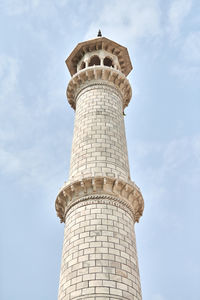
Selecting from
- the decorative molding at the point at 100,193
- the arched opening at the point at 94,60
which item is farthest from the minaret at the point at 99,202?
the arched opening at the point at 94,60

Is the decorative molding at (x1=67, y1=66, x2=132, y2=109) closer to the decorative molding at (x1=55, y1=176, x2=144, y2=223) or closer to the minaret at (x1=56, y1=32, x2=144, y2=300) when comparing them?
the minaret at (x1=56, y1=32, x2=144, y2=300)

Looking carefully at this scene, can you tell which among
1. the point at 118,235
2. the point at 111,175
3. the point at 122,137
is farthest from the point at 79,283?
the point at 122,137

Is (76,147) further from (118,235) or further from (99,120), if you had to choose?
(118,235)

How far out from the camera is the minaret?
38.2 feet

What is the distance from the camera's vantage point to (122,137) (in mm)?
16672

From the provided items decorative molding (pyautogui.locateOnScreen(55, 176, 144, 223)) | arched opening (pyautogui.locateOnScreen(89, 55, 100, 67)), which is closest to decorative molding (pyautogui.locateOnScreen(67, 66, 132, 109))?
arched opening (pyautogui.locateOnScreen(89, 55, 100, 67))

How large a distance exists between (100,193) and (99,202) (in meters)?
0.41

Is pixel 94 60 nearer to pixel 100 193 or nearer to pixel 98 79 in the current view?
pixel 98 79

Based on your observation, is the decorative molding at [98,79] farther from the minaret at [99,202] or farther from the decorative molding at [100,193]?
the decorative molding at [100,193]

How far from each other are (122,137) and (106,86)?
323 cm

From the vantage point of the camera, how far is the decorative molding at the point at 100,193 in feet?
45.0

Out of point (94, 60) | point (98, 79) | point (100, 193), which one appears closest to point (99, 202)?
point (100, 193)

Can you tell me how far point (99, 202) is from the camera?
13.5 meters

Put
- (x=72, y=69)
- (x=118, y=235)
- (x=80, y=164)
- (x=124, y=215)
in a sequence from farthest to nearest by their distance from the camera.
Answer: (x=72, y=69)
(x=80, y=164)
(x=124, y=215)
(x=118, y=235)
